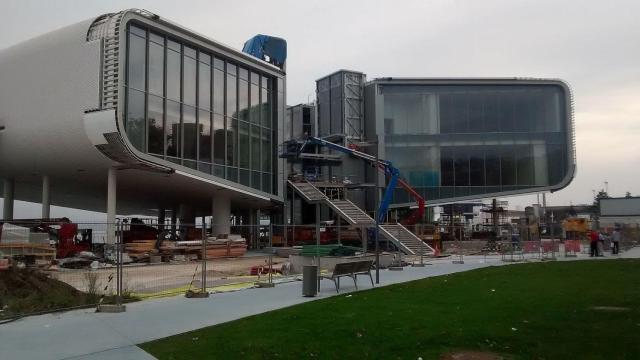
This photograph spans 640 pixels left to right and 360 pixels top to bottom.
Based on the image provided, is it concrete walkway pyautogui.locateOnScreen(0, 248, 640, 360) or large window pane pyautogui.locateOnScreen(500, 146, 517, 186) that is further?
large window pane pyautogui.locateOnScreen(500, 146, 517, 186)

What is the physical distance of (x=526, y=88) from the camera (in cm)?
5459

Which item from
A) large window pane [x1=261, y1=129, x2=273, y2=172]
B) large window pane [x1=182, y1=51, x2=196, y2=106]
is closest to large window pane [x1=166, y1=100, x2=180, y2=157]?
large window pane [x1=182, y1=51, x2=196, y2=106]

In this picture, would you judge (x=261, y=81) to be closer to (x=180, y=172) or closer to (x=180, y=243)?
(x=180, y=172)

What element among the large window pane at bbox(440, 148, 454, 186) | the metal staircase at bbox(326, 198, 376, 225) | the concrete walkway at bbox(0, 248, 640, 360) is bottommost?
the concrete walkway at bbox(0, 248, 640, 360)

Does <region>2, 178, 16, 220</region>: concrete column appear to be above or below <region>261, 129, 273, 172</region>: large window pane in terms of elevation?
below

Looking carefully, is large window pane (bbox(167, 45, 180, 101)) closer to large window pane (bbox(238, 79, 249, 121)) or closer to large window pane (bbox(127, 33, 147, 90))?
large window pane (bbox(127, 33, 147, 90))

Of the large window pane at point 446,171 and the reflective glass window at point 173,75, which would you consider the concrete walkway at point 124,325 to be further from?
the large window pane at point 446,171

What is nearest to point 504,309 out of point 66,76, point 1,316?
point 1,316

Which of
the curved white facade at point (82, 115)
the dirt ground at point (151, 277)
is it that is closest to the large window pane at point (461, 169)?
the curved white facade at point (82, 115)

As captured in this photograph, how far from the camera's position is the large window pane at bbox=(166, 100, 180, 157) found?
33938mm

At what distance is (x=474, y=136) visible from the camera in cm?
5372

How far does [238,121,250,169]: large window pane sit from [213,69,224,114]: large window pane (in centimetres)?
230

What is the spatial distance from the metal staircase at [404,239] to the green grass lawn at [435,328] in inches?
823

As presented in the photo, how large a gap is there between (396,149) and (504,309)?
138 ft
